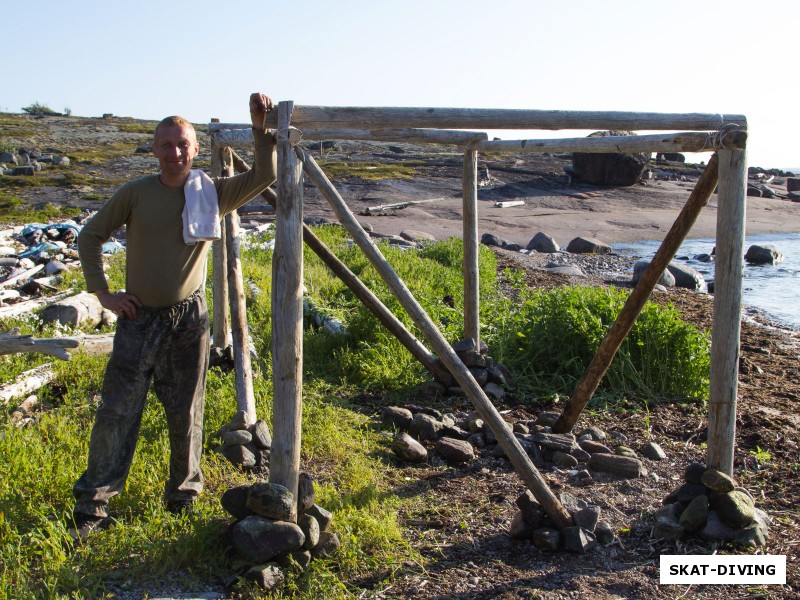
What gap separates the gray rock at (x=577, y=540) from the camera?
3896 millimetres

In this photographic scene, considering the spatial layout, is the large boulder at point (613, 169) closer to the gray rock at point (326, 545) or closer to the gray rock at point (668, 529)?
the gray rock at point (668, 529)

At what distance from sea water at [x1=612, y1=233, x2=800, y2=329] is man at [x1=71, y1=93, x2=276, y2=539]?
910 cm

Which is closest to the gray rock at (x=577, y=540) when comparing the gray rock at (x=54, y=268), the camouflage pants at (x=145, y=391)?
the camouflage pants at (x=145, y=391)

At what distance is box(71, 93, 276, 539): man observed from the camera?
3.66 meters

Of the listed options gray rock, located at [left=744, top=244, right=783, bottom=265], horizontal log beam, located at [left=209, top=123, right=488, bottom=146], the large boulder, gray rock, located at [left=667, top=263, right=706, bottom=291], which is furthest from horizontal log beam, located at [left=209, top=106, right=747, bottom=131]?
the large boulder

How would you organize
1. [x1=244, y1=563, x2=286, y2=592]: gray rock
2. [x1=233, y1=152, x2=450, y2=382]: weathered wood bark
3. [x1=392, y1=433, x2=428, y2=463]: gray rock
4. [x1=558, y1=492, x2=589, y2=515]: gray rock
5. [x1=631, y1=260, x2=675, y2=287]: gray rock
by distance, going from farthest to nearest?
[x1=631, y1=260, x2=675, y2=287]: gray rock < [x1=233, y1=152, x2=450, y2=382]: weathered wood bark < [x1=392, y1=433, x2=428, y2=463]: gray rock < [x1=558, y1=492, x2=589, y2=515]: gray rock < [x1=244, y1=563, x2=286, y2=592]: gray rock

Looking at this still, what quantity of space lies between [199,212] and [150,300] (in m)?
0.50

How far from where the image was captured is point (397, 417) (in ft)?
18.3

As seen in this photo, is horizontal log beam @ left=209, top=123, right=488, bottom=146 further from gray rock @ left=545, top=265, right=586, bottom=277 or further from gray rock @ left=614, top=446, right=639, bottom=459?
gray rock @ left=545, top=265, right=586, bottom=277

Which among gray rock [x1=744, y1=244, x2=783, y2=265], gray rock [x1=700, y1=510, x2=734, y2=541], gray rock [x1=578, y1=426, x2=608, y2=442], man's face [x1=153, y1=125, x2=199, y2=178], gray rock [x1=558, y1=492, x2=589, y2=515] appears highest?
man's face [x1=153, y1=125, x2=199, y2=178]

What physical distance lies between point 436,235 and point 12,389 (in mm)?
14470

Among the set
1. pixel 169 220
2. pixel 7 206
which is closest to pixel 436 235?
pixel 7 206

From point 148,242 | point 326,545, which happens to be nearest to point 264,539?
point 326,545

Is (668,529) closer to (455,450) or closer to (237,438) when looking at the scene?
(455,450)
